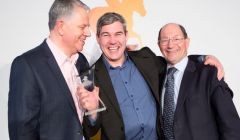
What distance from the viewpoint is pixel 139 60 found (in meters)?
2.14

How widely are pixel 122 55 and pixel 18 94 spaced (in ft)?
2.44

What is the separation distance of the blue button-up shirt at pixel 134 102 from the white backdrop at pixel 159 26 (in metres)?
0.66

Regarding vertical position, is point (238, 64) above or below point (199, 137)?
above

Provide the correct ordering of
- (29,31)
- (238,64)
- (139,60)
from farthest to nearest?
(238,64)
(29,31)
(139,60)

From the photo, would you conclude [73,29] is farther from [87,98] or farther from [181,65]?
[181,65]

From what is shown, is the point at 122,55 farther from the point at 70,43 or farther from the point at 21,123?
the point at 21,123

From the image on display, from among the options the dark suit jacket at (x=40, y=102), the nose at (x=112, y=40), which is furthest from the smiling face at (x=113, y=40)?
the dark suit jacket at (x=40, y=102)

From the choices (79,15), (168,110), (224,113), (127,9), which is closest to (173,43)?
(168,110)

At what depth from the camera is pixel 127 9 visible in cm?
279

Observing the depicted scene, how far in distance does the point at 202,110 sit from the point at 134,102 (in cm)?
40

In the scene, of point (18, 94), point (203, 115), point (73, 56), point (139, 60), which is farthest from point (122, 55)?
point (18, 94)

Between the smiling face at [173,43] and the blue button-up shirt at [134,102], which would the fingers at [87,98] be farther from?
the smiling face at [173,43]

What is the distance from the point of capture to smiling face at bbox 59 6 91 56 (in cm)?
178

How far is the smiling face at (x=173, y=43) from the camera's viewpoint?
204 cm
